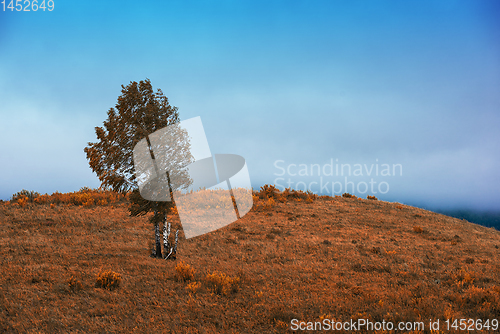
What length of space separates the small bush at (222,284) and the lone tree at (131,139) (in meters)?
4.70

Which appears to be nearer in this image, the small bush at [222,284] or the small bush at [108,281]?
the small bush at [222,284]

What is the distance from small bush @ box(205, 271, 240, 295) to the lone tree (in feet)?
15.4

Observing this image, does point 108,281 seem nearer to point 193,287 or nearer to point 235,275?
point 193,287

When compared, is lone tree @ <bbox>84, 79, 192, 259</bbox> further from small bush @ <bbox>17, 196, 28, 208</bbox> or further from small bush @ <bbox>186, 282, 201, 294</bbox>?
small bush @ <bbox>17, 196, 28, 208</bbox>

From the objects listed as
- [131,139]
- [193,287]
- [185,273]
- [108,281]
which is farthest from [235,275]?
[131,139]

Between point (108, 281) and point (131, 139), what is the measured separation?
6397 mm

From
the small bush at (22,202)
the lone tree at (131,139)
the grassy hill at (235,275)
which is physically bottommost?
the grassy hill at (235,275)

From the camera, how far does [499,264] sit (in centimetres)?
1332

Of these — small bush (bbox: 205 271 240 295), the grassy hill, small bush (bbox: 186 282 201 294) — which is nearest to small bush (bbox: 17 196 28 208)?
the grassy hill

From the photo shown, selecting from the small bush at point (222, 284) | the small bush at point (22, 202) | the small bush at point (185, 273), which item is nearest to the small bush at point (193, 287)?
the small bush at point (222, 284)

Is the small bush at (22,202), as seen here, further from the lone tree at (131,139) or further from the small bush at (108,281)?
the small bush at (108,281)

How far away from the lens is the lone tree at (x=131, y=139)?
12508mm

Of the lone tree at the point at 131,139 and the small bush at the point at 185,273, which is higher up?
the lone tree at the point at 131,139

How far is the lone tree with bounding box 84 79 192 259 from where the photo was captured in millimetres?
12508
